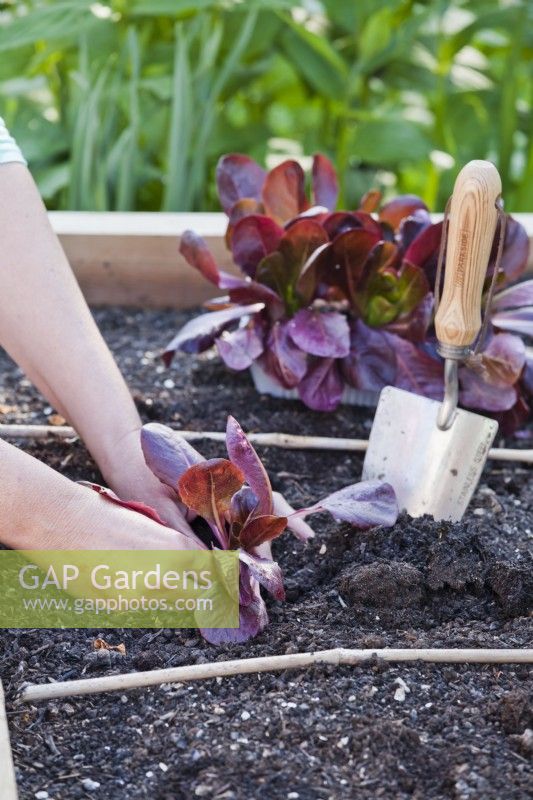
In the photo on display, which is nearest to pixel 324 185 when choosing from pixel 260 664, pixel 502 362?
pixel 502 362

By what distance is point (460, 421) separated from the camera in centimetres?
141

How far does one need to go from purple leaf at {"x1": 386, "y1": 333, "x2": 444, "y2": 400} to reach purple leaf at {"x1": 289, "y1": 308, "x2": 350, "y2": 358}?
0.10 metres

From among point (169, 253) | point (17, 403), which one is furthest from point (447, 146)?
point (17, 403)

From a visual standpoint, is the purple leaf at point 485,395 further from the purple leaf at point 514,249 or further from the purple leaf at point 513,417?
the purple leaf at point 514,249

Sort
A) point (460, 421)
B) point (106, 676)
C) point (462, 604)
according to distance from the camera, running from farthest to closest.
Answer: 1. point (460, 421)
2. point (462, 604)
3. point (106, 676)

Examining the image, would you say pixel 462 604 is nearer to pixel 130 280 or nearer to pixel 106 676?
pixel 106 676

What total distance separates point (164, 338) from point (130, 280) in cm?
18

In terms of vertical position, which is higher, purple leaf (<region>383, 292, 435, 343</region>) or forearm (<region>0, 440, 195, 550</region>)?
purple leaf (<region>383, 292, 435, 343</region>)

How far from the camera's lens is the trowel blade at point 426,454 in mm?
1393

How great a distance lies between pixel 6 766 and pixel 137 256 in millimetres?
1238

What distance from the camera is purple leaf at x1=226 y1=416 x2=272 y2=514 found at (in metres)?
1.21

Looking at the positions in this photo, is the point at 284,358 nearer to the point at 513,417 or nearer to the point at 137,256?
the point at 513,417

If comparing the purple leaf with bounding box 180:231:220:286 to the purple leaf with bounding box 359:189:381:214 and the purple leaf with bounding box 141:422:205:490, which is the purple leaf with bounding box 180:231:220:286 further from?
the purple leaf with bounding box 141:422:205:490

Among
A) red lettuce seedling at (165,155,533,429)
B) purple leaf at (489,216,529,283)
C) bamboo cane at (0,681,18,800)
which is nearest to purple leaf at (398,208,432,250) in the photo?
red lettuce seedling at (165,155,533,429)
